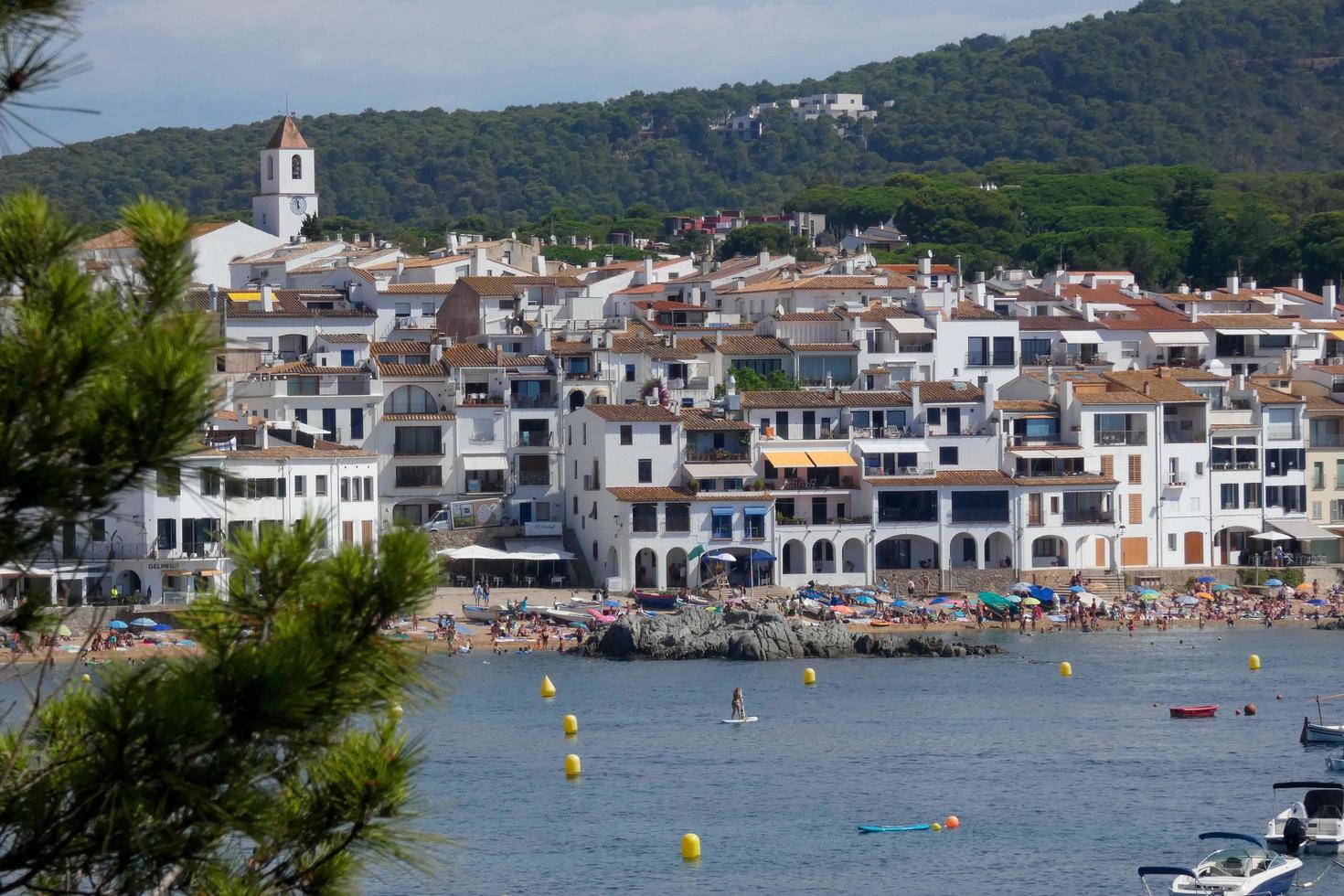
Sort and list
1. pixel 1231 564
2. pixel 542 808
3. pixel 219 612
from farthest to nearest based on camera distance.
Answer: pixel 1231 564, pixel 542 808, pixel 219 612

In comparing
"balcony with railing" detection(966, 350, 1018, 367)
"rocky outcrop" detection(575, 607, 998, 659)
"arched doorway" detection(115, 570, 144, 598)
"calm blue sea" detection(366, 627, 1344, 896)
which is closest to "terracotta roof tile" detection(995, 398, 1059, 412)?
"balcony with railing" detection(966, 350, 1018, 367)

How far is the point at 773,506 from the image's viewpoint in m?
60.9

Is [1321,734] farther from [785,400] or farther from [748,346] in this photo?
[748,346]

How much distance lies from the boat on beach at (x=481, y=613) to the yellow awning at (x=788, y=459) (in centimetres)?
920

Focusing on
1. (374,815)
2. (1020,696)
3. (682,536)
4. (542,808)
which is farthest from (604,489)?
(374,815)

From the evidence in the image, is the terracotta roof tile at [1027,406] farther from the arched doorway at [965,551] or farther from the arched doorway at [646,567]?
the arched doorway at [646,567]

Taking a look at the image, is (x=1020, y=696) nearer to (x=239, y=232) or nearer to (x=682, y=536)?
(x=682, y=536)

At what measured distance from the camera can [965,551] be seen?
6334 cm

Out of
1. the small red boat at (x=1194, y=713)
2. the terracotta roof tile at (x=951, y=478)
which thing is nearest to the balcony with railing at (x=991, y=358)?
the terracotta roof tile at (x=951, y=478)

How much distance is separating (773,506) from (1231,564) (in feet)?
48.4

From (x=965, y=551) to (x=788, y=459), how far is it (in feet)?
17.9

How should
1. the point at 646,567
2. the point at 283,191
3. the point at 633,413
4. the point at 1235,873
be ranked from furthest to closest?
the point at 283,191, the point at 633,413, the point at 646,567, the point at 1235,873

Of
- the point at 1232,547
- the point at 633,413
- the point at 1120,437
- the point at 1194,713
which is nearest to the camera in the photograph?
the point at 1194,713

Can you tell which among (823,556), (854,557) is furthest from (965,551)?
(823,556)
